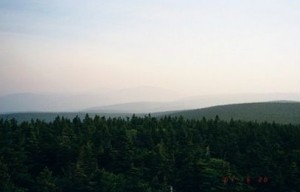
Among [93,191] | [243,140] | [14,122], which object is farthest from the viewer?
[14,122]

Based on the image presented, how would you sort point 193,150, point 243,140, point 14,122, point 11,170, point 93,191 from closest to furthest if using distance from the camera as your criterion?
point 93,191 → point 11,170 → point 193,150 → point 243,140 → point 14,122

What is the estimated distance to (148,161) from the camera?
6078 cm

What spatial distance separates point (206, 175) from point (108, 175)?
13355 millimetres

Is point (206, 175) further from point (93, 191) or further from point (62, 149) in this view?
point (62, 149)

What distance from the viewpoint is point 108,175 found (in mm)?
54281

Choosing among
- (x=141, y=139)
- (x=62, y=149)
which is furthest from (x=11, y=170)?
(x=141, y=139)

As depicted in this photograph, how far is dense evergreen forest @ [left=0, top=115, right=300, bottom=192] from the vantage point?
53.9 metres

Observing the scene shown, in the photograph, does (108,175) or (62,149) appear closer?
(108,175)

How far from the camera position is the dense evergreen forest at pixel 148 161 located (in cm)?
5391

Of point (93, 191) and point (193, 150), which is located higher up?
point (193, 150)

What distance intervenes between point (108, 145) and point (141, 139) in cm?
1171

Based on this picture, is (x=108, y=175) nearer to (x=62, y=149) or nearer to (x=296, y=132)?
(x=62, y=149)

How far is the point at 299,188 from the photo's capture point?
57875 millimetres

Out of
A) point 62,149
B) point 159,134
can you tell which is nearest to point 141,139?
point 159,134
